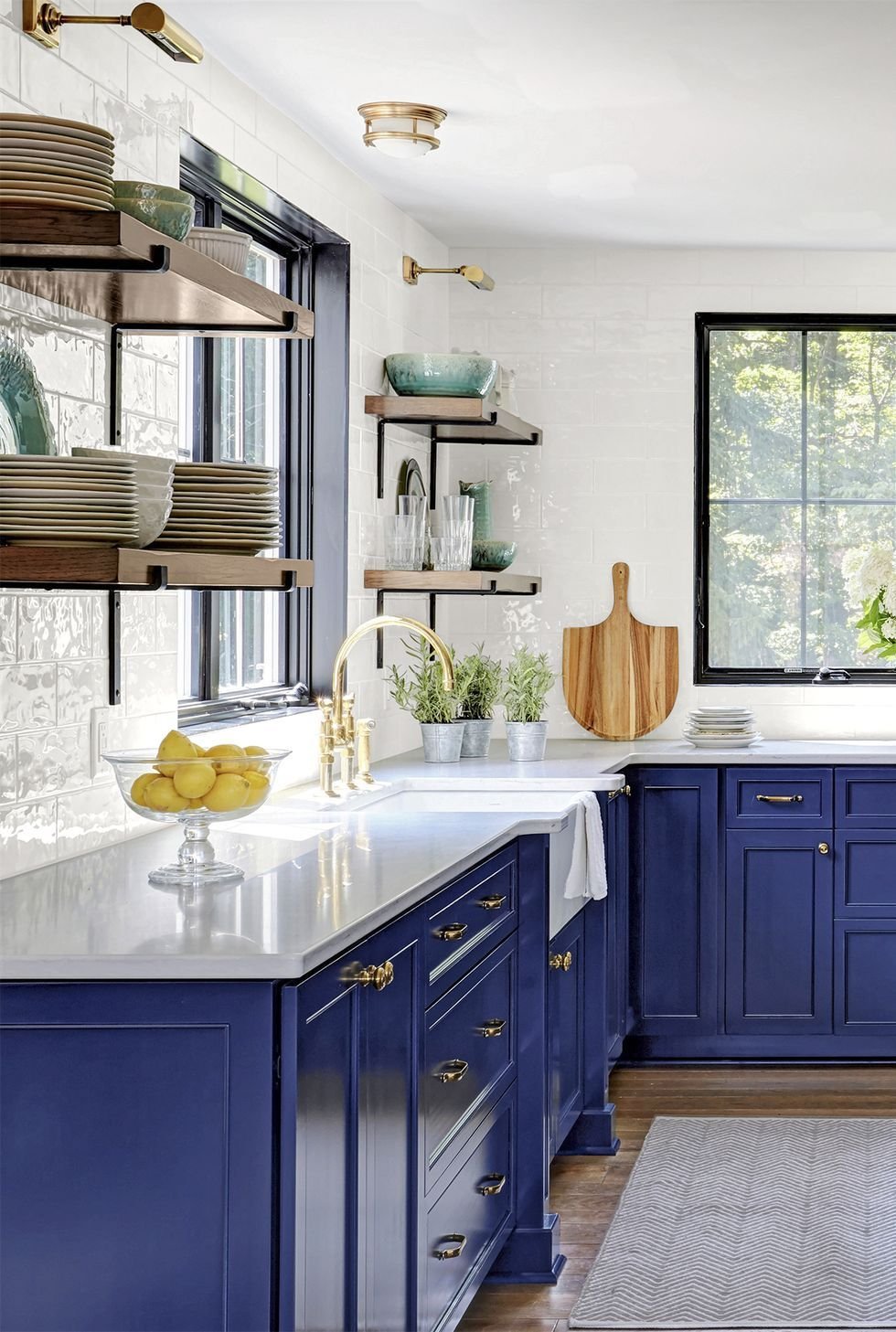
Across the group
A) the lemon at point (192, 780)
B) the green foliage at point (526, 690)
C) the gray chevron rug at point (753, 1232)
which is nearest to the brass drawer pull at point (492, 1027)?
the gray chevron rug at point (753, 1232)

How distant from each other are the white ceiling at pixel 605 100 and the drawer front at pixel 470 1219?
86.3 inches

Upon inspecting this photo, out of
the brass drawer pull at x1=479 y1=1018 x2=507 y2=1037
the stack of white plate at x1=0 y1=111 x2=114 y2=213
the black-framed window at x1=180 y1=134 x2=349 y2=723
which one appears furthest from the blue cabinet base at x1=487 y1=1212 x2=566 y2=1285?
the stack of white plate at x1=0 y1=111 x2=114 y2=213

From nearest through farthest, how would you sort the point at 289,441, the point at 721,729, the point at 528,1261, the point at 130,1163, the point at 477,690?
the point at 130,1163, the point at 528,1261, the point at 289,441, the point at 477,690, the point at 721,729

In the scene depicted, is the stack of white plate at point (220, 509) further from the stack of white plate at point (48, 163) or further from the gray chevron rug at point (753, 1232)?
the gray chevron rug at point (753, 1232)

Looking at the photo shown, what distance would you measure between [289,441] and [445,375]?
21.5 inches

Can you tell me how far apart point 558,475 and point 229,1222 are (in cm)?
382

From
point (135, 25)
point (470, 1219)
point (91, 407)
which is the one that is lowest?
point (470, 1219)

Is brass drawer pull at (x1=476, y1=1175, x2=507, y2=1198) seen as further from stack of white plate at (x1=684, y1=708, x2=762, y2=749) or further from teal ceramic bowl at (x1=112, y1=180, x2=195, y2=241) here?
stack of white plate at (x1=684, y1=708, x2=762, y2=749)

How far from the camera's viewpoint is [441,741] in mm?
4547

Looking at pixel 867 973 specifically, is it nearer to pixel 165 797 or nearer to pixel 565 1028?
pixel 565 1028

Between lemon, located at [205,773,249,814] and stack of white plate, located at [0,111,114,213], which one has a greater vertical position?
stack of white plate, located at [0,111,114,213]

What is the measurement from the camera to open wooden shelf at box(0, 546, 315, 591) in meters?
2.10

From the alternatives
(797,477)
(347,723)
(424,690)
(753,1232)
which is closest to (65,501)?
(347,723)

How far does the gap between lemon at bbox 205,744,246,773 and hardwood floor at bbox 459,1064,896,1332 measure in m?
1.34
